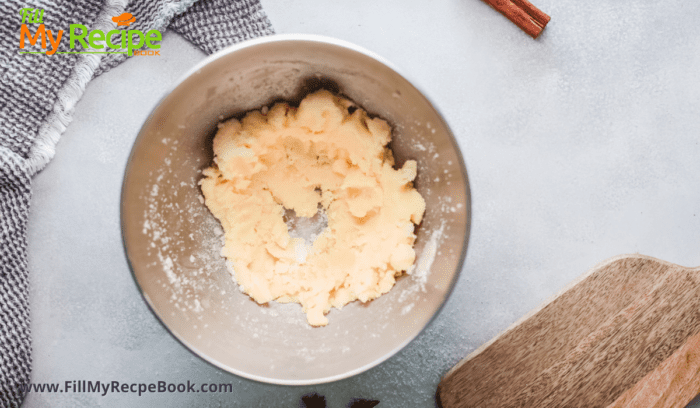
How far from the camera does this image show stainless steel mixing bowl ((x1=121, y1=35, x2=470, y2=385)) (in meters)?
0.73

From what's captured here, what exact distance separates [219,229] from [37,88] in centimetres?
53

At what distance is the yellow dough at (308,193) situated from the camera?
0.85 m

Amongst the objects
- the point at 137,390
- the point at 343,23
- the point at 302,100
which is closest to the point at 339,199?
the point at 302,100

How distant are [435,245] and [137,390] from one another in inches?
31.0

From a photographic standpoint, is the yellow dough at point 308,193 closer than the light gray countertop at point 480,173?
Yes

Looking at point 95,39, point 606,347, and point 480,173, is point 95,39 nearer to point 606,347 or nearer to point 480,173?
point 480,173

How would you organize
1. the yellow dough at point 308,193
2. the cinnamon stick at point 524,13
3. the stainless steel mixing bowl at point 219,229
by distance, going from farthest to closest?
the cinnamon stick at point 524,13 < the yellow dough at point 308,193 < the stainless steel mixing bowl at point 219,229

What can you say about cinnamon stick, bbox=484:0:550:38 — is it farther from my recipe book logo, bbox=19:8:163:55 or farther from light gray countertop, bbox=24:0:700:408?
my recipe book logo, bbox=19:8:163:55

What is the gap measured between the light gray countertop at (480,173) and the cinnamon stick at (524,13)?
3 cm

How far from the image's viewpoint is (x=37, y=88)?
0.93m

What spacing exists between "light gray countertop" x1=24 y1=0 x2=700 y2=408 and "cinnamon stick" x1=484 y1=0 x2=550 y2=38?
3 cm

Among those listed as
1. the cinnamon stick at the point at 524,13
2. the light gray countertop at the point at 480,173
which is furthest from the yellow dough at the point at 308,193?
the cinnamon stick at the point at 524,13

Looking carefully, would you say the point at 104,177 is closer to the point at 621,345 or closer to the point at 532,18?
the point at 532,18

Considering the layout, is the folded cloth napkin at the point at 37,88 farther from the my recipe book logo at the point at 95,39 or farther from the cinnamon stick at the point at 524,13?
the cinnamon stick at the point at 524,13
